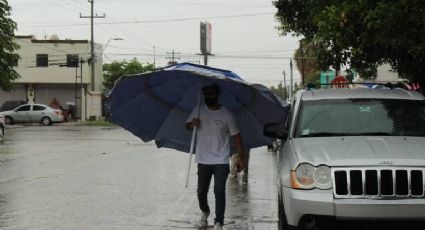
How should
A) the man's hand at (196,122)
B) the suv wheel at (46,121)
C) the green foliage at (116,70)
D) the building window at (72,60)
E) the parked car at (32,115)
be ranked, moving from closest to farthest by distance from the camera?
the man's hand at (196,122) → the parked car at (32,115) → the suv wheel at (46,121) → the building window at (72,60) → the green foliage at (116,70)

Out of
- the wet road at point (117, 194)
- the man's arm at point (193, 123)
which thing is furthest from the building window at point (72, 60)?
the man's arm at point (193, 123)

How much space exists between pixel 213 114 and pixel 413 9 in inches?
114

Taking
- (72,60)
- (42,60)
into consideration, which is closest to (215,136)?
(72,60)

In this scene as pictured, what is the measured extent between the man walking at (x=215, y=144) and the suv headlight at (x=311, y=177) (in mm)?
1780

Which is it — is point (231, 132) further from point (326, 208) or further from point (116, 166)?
point (116, 166)

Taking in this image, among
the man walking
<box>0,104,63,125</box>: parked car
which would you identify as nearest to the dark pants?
the man walking

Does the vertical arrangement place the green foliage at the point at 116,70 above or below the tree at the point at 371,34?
above

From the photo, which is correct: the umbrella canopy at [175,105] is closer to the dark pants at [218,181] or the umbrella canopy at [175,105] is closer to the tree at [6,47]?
the dark pants at [218,181]

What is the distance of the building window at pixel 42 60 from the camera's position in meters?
62.2

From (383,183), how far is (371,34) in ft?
13.0

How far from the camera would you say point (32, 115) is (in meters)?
46.8

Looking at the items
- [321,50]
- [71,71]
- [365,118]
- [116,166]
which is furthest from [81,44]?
[365,118]

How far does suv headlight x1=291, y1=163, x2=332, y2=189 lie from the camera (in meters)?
5.85

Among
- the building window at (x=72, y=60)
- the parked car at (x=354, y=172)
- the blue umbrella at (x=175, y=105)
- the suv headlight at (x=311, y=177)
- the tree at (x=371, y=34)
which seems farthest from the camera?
the building window at (x=72, y=60)
